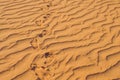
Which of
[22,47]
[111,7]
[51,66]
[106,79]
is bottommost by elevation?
[106,79]

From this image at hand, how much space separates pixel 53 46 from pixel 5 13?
162 cm

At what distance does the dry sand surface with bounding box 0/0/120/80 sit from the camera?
3.60 meters

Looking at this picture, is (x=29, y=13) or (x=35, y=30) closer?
(x=35, y=30)

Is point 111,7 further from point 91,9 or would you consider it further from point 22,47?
point 22,47

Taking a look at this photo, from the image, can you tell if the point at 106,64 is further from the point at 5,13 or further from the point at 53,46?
the point at 5,13

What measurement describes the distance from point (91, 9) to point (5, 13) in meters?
2.08

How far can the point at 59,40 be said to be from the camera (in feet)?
13.9

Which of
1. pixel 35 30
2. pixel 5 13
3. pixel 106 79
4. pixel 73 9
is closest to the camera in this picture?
pixel 106 79

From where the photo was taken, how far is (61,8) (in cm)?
536

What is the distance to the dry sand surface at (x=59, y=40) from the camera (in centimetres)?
360

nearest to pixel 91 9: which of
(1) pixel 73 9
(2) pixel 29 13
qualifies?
(1) pixel 73 9

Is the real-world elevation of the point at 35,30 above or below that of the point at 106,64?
above

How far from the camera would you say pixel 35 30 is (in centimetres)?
450

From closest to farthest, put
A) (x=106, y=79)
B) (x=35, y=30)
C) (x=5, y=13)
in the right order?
(x=106, y=79), (x=35, y=30), (x=5, y=13)
